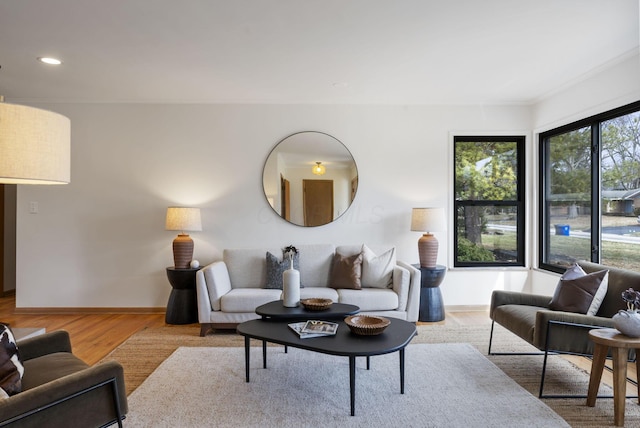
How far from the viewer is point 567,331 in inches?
100

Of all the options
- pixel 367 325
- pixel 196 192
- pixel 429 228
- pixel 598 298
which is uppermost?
pixel 196 192

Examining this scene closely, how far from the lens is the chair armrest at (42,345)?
2055 mm

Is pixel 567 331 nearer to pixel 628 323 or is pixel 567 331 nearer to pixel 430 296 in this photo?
pixel 628 323

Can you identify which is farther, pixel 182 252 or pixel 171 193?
pixel 171 193

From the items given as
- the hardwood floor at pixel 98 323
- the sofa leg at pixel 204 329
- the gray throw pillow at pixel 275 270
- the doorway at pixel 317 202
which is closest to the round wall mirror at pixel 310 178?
the doorway at pixel 317 202

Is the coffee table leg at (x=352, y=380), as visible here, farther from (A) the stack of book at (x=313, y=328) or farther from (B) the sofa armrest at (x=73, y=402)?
(B) the sofa armrest at (x=73, y=402)

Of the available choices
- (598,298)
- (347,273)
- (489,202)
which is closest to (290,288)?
(347,273)

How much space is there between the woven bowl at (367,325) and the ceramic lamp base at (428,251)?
6.18 ft

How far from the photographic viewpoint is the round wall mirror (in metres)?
4.73

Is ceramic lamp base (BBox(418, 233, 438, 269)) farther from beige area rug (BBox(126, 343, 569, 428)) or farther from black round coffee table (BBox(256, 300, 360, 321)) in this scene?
black round coffee table (BBox(256, 300, 360, 321))

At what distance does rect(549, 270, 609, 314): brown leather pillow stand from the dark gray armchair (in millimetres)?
2861

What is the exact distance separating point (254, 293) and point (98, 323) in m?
1.82

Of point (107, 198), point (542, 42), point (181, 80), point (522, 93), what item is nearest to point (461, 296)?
point (522, 93)

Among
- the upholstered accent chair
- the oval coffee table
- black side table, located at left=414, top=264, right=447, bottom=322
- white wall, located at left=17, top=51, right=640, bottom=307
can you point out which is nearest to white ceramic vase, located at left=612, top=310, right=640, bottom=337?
the upholstered accent chair
